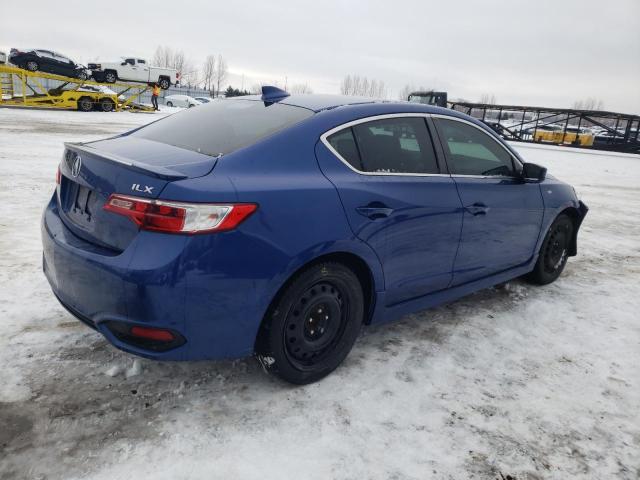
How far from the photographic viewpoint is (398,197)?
9.63 ft

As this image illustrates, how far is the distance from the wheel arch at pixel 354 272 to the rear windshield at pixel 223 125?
0.74m

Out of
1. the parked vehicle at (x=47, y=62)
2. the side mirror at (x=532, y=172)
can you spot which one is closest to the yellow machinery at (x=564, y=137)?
the parked vehicle at (x=47, y=62)

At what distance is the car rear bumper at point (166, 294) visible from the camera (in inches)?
84.8

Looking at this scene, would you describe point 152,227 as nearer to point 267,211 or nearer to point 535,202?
point 267,211

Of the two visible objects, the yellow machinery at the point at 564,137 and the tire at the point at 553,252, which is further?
the yellow machinery at the point at 564,137

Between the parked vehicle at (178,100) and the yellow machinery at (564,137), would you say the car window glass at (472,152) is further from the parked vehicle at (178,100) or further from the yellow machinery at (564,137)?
the parked vehicle at (178,100)

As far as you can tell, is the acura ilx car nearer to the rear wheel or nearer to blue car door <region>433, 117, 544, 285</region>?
blue car door <region>433, 117, 544, 285</region>

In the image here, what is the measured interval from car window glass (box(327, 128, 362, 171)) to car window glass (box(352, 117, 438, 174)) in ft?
0.11

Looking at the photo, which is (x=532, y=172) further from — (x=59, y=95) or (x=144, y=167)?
(x=59, y=95)

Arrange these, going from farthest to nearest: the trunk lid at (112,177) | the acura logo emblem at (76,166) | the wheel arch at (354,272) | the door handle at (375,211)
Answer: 1. the door handle at (375,211)
2. the acura logo emblem at (76,166)
3. the wheel arch at (354,272)
4. the trunk lid at (112,177)

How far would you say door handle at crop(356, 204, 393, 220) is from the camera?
2.74m

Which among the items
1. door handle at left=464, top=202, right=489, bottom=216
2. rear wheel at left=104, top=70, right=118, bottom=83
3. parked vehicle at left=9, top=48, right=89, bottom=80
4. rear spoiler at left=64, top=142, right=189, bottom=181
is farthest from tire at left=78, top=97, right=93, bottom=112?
door handle at left=464, top=202, right=489, bottom=216

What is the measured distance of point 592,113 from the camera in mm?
30984

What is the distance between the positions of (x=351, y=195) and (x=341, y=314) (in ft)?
2.36
